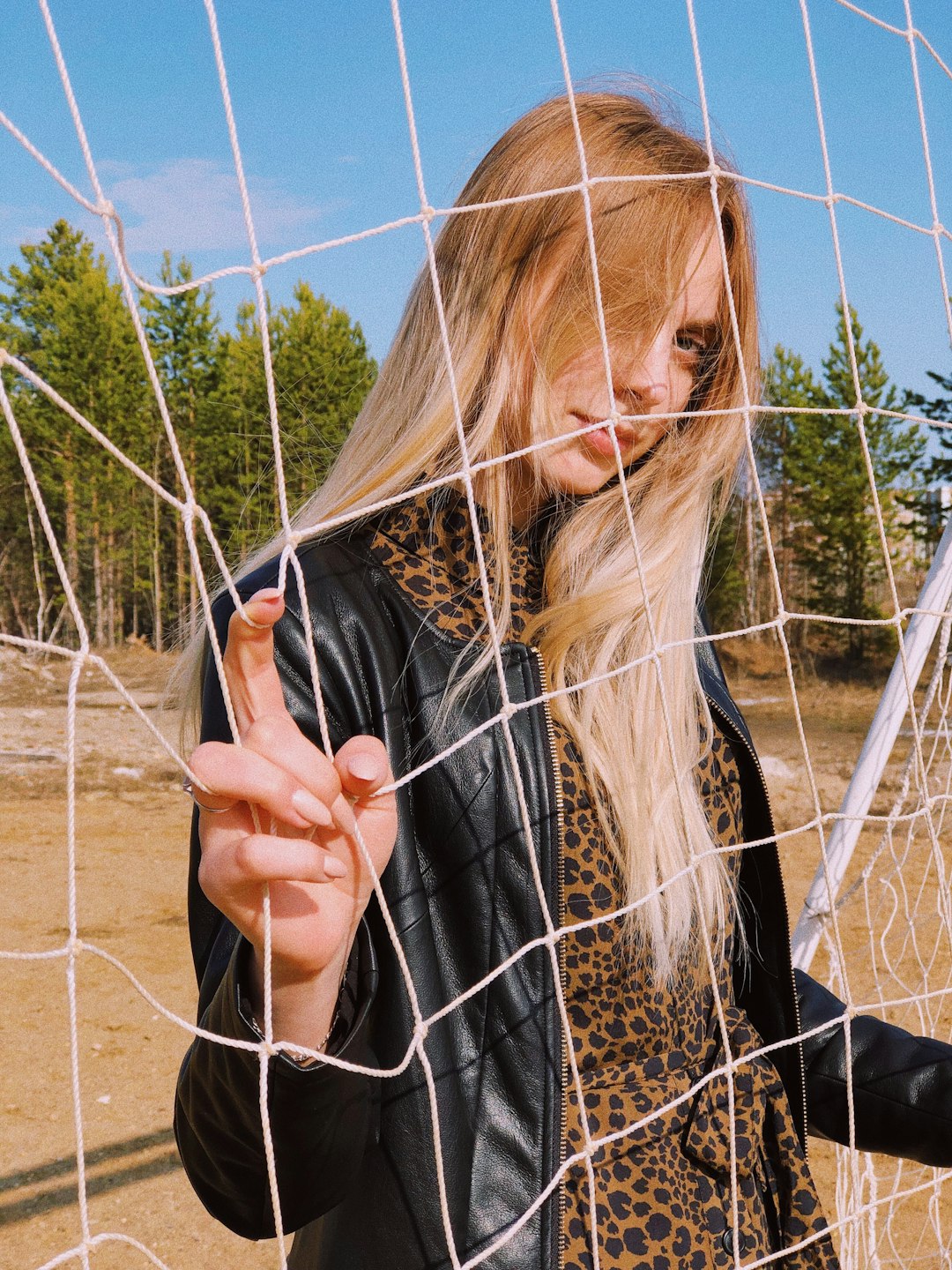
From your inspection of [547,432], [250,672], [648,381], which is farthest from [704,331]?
[250,672]

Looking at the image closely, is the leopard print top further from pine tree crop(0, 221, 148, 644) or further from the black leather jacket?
pine tree crop(0, 221, 148, 644)

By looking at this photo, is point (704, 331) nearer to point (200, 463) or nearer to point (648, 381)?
point (648, 381)

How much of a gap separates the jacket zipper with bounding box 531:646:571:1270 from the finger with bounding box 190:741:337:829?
30 cm

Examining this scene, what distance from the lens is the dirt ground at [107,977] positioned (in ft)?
8.11

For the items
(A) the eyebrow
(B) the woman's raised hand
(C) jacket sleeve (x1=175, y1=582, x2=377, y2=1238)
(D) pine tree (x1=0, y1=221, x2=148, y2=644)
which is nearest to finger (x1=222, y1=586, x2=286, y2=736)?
(B) the woman's raised hand

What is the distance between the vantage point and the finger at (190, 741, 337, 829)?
545mm

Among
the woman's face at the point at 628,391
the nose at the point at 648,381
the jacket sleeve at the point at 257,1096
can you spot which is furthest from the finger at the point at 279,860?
the nose at the point at 648,381

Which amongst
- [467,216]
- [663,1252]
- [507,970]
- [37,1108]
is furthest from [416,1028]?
[37,1108]

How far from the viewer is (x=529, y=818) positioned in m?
0.82

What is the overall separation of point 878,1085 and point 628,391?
0.68m

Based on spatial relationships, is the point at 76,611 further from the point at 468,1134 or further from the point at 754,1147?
the point at 754,1147

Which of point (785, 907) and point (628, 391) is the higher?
point (628, 391)

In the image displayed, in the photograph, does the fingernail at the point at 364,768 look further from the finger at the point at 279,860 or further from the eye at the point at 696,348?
the eye at the point at 696,348

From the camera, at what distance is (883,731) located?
1.54 meters
